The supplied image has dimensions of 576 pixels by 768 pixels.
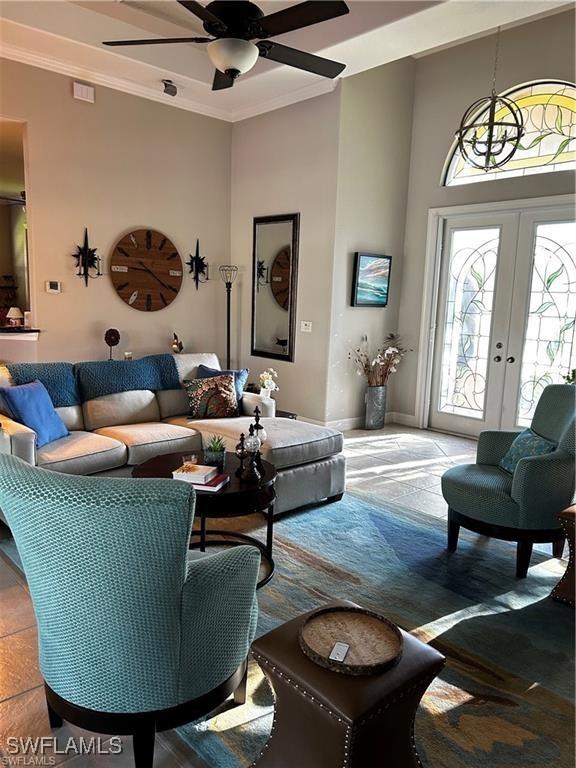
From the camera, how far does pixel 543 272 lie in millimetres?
5496

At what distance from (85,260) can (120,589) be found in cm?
463

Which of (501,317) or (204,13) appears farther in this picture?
(501,317)

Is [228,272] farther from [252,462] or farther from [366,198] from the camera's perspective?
[252,462]

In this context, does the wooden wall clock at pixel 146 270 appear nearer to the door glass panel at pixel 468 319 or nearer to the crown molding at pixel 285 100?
the crown molding at pixel 285 100

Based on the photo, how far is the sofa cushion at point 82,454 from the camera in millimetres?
3416

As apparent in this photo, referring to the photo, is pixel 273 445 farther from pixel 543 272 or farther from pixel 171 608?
pixel 543 272

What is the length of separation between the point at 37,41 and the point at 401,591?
16.5ft

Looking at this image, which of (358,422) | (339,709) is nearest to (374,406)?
(358,422)

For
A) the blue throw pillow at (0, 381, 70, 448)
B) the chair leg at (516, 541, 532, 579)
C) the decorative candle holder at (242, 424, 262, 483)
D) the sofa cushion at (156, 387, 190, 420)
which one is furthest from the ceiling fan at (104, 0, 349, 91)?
the chair leg at (516, 541, 532, 579)

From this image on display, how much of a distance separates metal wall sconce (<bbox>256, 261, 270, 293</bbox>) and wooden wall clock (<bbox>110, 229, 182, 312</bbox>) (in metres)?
0.89

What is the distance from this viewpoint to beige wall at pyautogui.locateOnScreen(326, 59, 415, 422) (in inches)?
227

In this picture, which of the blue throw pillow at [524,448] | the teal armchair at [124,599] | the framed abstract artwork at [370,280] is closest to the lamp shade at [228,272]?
the framed abstract artwork at [370,280]

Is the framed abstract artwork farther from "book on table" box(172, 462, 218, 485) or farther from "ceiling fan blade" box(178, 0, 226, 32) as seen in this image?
"book on table" box(172, 462, 218, 485)

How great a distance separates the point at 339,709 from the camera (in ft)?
4.45
